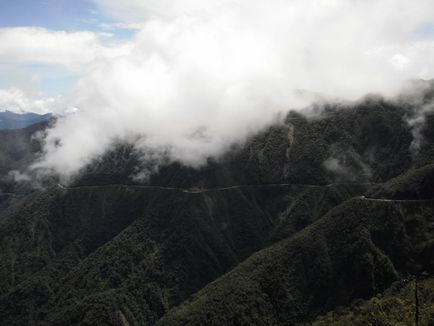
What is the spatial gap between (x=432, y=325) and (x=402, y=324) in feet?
36.0

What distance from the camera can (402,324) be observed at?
194 meters

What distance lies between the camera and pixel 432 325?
187 meters
